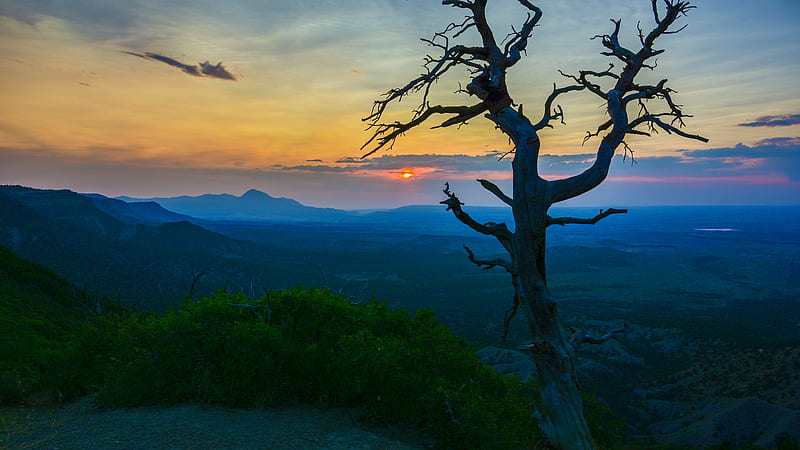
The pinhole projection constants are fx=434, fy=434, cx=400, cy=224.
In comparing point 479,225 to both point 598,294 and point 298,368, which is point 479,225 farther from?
point 598,294

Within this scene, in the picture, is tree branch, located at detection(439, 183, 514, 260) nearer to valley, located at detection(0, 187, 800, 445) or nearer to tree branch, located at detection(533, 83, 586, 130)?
tree branch, located at detection(533, 83, 586, 130)

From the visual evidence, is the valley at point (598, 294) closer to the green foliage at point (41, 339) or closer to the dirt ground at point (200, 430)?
the green foliage at point (41, 339)

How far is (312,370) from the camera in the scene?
9.25 metres

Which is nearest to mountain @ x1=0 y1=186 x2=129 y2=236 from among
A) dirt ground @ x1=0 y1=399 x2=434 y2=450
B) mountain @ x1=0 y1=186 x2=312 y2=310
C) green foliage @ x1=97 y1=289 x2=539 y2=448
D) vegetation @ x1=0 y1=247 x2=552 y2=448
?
mountain @ x1=0 y1=186 x2=312 y2=310

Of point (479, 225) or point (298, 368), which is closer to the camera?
point (479, 225)

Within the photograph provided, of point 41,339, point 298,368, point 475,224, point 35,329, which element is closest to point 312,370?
point 298,368

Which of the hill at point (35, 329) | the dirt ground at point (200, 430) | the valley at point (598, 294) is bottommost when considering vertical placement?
the valley at point (598, 294)

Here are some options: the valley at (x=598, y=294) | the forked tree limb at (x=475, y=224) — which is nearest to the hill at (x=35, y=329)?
the valley at (x=598, y=294)

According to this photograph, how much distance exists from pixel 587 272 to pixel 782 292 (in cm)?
5381

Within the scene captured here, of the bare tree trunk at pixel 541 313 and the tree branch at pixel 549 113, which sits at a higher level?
the tree branch at pixel 549 113

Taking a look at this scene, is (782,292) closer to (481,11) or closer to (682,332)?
(682,332)

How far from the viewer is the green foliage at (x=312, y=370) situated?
27.3 ft

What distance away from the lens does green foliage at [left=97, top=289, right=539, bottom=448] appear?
833 centimetres

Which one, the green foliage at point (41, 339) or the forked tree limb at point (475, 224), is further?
the green foliage at point (41, 339)
